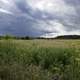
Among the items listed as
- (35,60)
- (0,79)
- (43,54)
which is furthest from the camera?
(43,54)

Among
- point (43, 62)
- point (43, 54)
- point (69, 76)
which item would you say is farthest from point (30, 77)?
point (43, 54)

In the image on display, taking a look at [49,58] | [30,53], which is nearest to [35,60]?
[49,58]

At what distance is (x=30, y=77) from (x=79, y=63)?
242 centimetres

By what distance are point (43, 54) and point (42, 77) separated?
8375 mm

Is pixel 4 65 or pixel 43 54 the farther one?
pixel 43 54

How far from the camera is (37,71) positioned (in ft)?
36.8

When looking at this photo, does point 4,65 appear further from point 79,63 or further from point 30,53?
point 30,53

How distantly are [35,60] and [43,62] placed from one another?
1508mm

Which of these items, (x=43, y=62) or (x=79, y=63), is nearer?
(x=79, y=63)

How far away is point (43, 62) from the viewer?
1587 centimetres

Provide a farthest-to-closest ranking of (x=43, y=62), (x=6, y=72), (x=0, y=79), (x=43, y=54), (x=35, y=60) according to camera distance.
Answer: (x=43, y=54) < (x=35, y=60) < (x=43, y=62) < (x=6, y=72) < (x=0, y=79)

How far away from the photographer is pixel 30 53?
764 inches

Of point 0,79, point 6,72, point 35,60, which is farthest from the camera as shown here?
point 35,60

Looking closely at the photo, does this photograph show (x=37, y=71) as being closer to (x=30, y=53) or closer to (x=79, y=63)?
(x=79, y=63)
